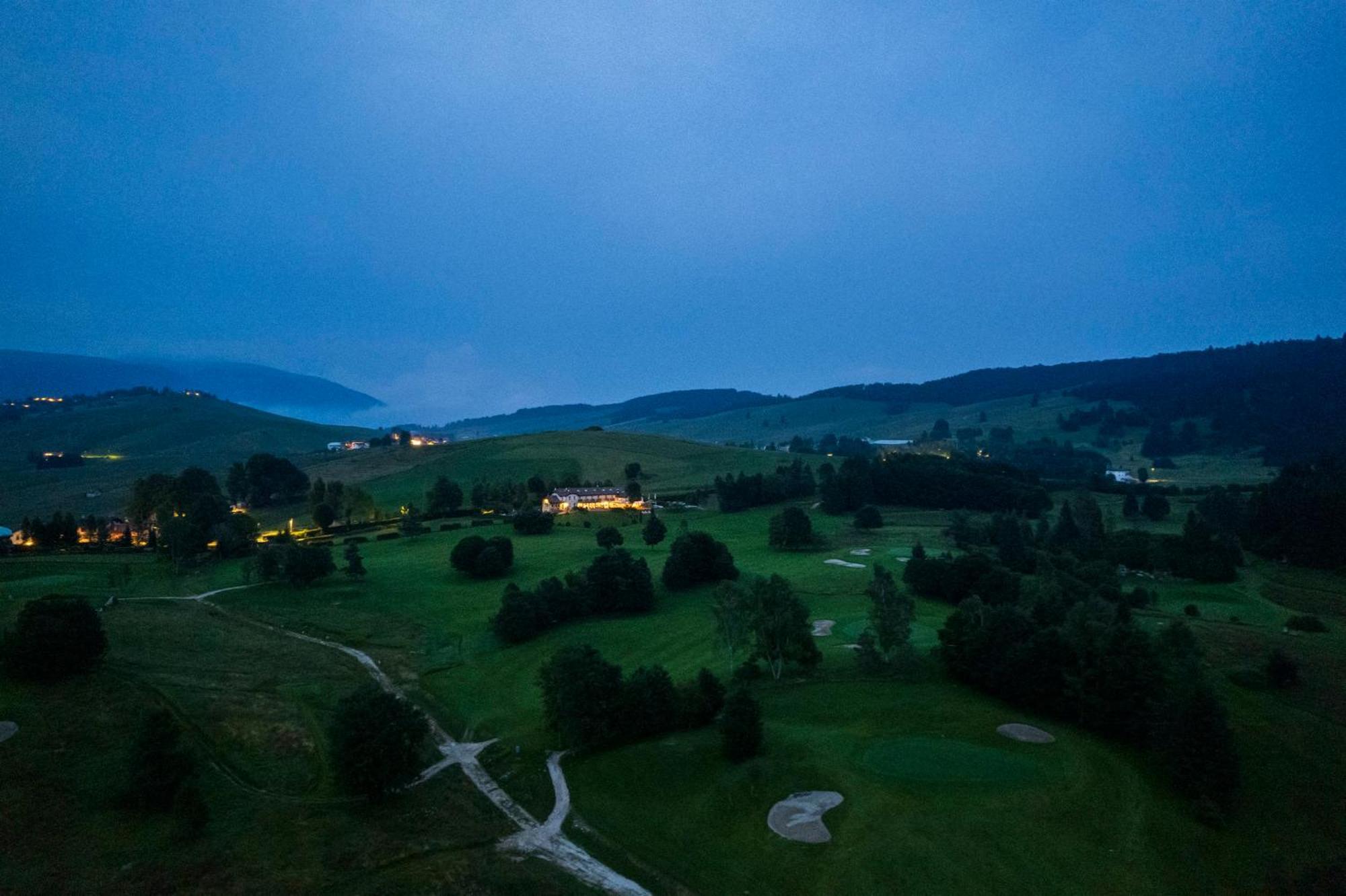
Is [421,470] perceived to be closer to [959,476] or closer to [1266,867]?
[959,476]

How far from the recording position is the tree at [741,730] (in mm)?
38875

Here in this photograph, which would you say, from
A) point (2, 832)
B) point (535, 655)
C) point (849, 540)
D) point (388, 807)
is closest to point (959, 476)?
point (849, 540)

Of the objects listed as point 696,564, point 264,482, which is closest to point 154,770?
point 696,564

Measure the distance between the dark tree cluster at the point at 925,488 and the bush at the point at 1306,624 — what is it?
2565 inches

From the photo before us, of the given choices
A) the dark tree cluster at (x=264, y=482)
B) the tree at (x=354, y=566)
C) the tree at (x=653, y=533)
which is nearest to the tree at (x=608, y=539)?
the tree at (x=653, y=533)

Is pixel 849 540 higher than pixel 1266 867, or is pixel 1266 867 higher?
pixel 849 540

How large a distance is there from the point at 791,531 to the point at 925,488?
51.1 m

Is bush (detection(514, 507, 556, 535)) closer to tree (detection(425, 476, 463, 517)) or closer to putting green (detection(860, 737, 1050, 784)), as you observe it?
tree (detection(425, 476, 463, 517))

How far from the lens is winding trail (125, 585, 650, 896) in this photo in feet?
101

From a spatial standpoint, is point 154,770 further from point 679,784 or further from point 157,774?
point 679,784

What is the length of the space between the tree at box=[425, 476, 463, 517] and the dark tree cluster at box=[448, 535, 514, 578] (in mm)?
40952

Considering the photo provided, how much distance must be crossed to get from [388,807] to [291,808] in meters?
4.70

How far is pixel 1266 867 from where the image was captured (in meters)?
30.6

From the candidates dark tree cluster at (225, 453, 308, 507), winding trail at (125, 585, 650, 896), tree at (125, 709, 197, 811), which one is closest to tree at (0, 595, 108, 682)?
tree at (125, 709, 197, 811)
